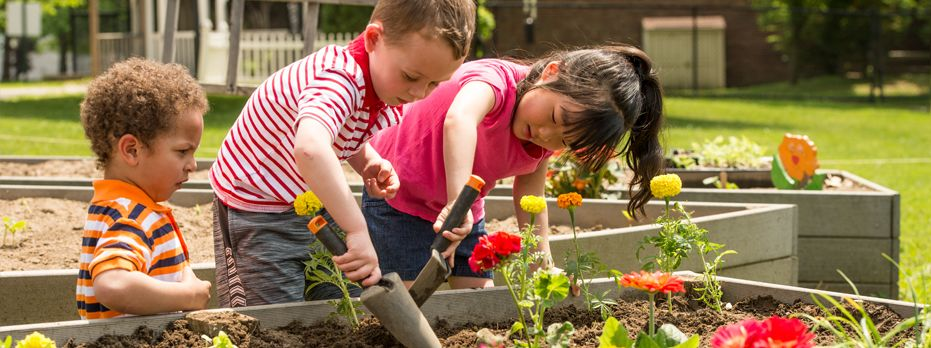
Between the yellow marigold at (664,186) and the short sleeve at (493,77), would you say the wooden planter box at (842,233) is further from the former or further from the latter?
the yellow marigold at (664,186)

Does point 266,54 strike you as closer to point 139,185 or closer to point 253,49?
point 253,49

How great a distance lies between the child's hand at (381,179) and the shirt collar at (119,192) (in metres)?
0.54

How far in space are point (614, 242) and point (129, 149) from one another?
1828 millimetres

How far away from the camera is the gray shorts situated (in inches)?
108

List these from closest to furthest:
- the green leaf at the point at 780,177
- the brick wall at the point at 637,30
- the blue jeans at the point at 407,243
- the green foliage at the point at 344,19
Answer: the blue jeans at the point at 407,243, the green leaf at the point at 780,177, the green foliage at the point at 344,19, the brick wall at the point at 637,30

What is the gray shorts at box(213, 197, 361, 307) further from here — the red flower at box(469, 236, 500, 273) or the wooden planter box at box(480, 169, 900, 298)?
the wooden planter box at box(480, 169, 900, 298)

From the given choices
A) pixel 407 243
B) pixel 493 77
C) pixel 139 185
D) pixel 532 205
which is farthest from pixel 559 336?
pixel 407 243

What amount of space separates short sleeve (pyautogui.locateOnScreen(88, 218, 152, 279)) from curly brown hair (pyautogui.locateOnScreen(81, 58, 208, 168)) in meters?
0.19

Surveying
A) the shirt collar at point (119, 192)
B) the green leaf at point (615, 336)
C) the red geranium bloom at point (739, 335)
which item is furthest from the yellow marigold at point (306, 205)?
the red geranium bloom at point (739, 335)

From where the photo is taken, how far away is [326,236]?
2154mm

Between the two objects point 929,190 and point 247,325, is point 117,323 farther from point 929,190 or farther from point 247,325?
point 929,190

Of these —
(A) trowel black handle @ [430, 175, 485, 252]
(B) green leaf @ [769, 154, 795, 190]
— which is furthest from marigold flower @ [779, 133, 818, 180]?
(A) trowel black handle @ [430, 175, 485, 252]

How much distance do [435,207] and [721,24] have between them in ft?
84.3

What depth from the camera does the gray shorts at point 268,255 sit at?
2.76 metres
